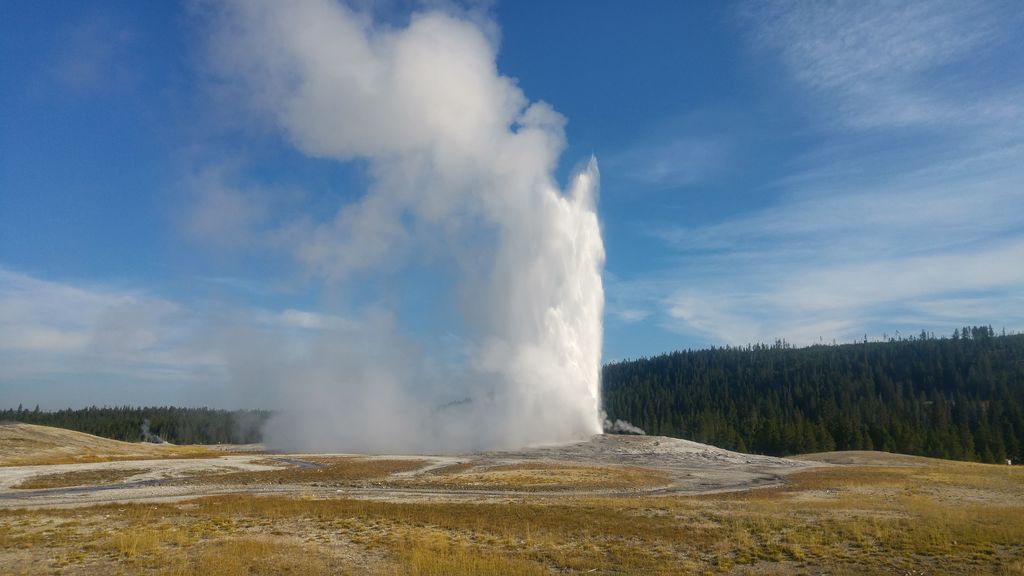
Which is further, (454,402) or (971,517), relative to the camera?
(454,402)

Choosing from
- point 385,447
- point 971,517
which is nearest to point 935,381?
point 385,447

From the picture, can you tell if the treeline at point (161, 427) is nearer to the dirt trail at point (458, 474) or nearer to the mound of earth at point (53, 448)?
the mound of earth at point (53, 448)

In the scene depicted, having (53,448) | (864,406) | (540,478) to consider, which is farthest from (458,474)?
(864,406)

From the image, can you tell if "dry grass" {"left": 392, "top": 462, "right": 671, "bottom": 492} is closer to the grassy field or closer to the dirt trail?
the dirt trail

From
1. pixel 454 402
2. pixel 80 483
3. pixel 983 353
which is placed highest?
pixel 983 353

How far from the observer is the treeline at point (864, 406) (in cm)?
9175

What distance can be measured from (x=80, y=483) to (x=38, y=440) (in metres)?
51.5

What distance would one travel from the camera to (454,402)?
104812 millimetres

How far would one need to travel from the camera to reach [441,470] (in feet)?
174

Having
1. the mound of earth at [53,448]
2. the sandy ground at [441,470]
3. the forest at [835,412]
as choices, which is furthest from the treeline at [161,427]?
the sandy ground at [441,470]

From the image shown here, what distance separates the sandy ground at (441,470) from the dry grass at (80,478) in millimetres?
847

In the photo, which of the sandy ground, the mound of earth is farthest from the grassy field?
the mound of earth

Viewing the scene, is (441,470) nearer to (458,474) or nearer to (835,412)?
(458,474)

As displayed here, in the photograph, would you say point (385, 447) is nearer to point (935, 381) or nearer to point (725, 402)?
point (725, 402)
